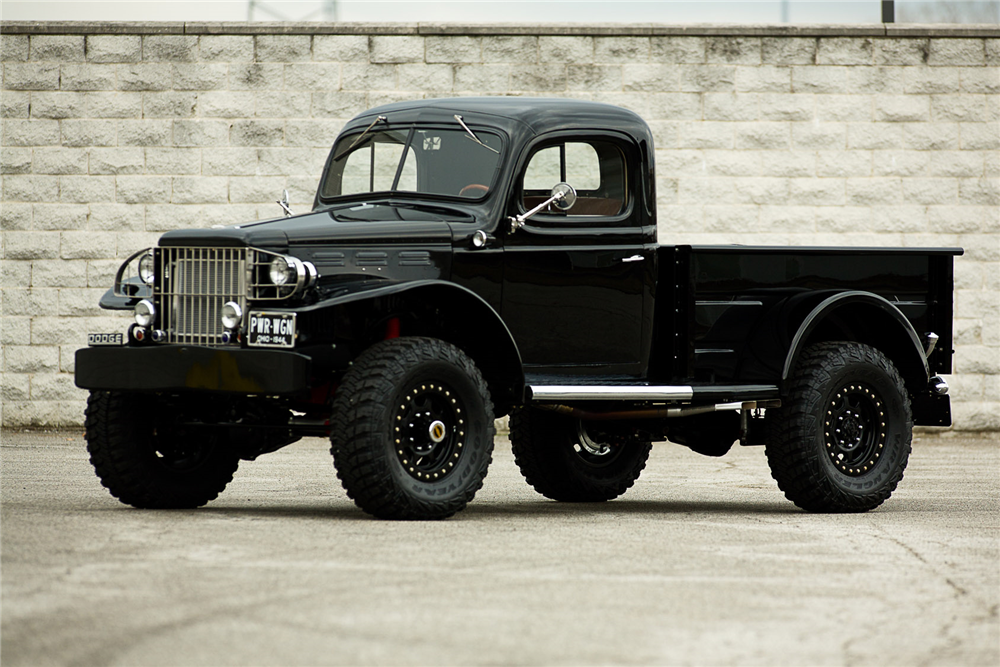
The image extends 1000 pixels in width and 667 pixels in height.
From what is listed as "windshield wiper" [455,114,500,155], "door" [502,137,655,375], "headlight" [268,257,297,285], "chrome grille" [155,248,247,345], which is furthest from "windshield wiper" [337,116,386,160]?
"headlight" [268,257,297,285]

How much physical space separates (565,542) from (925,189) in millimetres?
9559

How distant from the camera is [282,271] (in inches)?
285

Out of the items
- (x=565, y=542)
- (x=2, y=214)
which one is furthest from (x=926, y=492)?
(x=2, y=214)

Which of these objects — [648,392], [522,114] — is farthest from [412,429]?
[522,114]

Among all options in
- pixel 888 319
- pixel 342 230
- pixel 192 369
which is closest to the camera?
pixel 192 369

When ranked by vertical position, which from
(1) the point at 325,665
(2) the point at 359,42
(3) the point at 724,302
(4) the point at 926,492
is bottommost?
(4) the point at 926,492

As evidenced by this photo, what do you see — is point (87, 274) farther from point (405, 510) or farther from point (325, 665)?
point (325, 665)

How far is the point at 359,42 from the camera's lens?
1474cm

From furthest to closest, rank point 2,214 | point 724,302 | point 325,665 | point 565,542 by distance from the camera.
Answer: point 2,214, point 724,302, point 565,542, point 325,665

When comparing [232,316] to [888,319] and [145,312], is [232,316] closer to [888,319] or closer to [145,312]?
[145,312]

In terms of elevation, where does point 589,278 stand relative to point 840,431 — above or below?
above

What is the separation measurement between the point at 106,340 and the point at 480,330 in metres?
2.07

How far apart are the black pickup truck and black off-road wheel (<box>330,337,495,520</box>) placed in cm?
1

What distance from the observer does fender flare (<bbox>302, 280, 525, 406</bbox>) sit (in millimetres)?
7359
